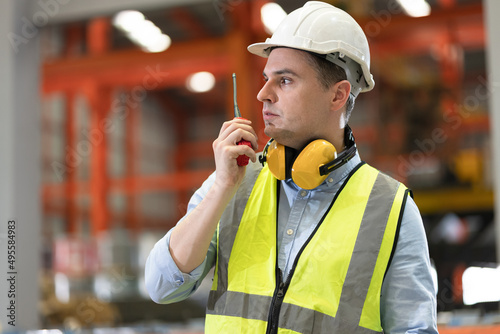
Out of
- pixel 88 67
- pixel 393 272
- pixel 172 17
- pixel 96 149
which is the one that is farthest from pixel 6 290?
pixel 172 17

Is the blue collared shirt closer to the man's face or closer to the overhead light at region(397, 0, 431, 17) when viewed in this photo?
the man's face

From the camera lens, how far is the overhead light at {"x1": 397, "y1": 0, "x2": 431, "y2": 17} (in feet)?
26.3

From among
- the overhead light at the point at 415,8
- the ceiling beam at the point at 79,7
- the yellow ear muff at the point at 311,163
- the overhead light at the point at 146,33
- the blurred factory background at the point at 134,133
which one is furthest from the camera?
the overhead light at the point at 146,33

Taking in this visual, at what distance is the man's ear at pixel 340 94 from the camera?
5.84ft

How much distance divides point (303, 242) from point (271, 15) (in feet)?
24.7

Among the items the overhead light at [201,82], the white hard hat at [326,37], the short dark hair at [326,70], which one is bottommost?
the short dark hair at [326,70]

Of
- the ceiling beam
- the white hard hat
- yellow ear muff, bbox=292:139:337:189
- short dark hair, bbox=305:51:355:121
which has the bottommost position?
yellow ear muff, bbox=292:139:337:189

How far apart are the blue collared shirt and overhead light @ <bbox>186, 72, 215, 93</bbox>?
2246 cm

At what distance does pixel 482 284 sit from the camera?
4.31 meters

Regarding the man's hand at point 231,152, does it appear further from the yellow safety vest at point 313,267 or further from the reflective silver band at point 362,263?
the reflective silver band at point 362,263

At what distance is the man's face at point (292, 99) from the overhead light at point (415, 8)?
6740 millimetres

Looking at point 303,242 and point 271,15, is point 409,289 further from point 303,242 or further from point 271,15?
point 271,15

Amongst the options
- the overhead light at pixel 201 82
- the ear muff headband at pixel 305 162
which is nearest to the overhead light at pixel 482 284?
the ear muff headband at pixel 305 162

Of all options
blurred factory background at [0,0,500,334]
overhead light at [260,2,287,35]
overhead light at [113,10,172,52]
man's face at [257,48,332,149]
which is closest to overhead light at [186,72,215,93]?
blurred factory background at [0,0,500,334]
